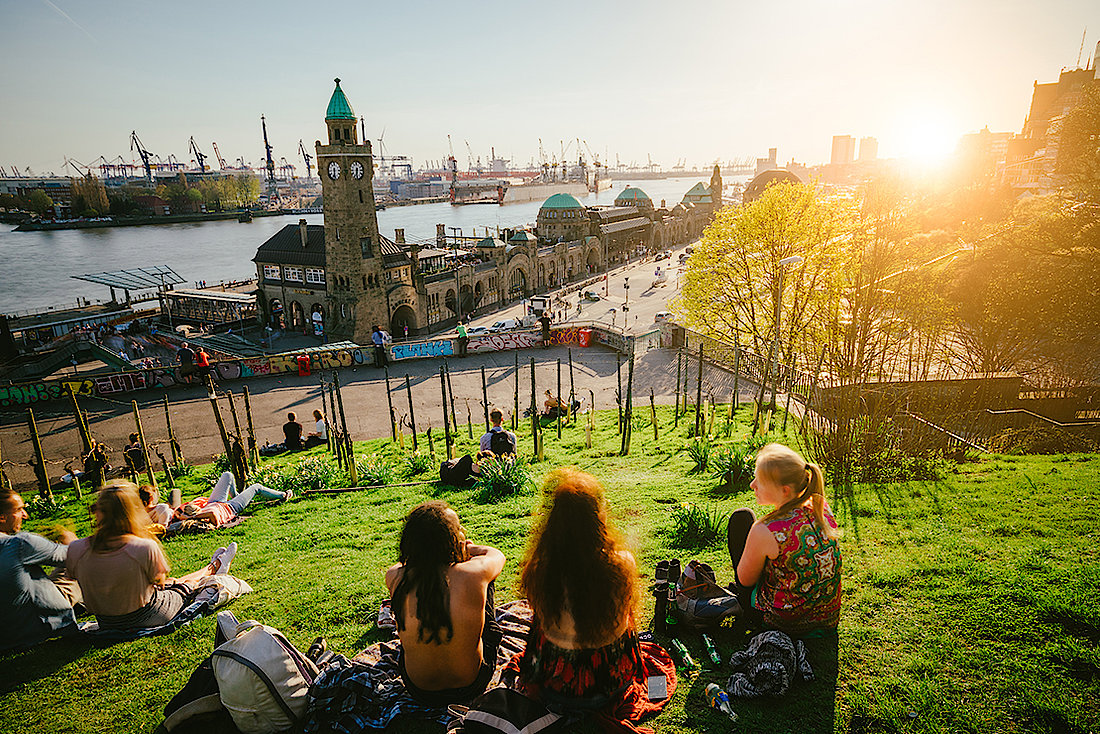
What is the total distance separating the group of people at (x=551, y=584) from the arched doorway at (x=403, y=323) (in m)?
36.0

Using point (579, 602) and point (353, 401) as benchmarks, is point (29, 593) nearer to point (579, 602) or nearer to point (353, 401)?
point (579, 602)

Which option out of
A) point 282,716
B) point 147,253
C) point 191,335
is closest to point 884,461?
point 282,716

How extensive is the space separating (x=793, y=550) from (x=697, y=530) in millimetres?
2651

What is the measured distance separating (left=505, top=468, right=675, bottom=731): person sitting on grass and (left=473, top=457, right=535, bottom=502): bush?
5971 mm

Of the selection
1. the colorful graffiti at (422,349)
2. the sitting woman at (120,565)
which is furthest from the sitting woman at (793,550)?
the colorful graffiti at (422,349)

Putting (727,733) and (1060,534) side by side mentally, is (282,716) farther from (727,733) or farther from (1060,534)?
(1060,534)

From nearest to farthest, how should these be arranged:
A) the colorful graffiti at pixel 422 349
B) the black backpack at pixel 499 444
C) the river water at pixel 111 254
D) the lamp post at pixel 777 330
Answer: the black backpack at pixel 499 444, the lamp post at pixel 777 330, the colorful graffiti at pixel 422 349, the river water at pixel 111 254

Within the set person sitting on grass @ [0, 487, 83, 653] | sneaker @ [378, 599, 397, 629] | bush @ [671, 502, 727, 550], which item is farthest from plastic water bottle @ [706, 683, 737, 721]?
person sitting on grass @ [0, 487, 83, 653]

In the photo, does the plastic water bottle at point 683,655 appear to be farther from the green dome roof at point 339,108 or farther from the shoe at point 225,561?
the green dome roof at point 339,108

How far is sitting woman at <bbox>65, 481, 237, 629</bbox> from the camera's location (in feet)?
16.4

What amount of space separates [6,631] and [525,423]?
48.2 feet

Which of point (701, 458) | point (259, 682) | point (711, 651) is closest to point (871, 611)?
point (711, 651)

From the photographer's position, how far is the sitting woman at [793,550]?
4156 millimetres

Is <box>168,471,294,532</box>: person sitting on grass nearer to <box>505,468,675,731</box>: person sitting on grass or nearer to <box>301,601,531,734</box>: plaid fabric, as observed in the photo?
<box>301,601,531,734</box>: plaid fabric
